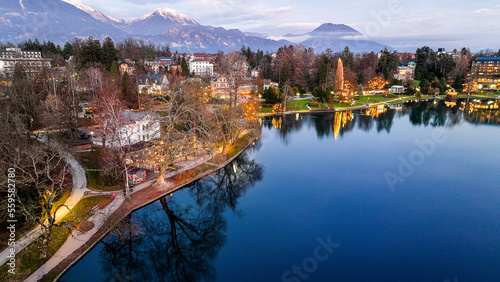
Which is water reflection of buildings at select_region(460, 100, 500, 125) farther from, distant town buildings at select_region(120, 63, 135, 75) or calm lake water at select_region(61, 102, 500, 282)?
distant town buildings at select_region(120, 63, 135, 75)

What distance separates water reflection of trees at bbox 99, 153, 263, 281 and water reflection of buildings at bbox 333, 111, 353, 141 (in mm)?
24762

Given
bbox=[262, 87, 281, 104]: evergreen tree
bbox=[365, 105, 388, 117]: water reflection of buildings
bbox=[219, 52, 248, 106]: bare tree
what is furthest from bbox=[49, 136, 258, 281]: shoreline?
bbox=[365, 105, 388, 117]: water reflection of buildings

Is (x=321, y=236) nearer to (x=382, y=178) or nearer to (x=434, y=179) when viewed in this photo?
(x=382, y=178)

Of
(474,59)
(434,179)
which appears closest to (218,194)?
(434,179)

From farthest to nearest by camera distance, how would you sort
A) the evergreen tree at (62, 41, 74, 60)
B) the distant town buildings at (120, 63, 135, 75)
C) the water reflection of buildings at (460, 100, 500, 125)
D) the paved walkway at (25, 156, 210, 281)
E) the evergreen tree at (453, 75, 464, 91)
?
the evergreen tree at (62, 41, 74, 60), the evergreen tree at (453, 75, 464, 91), the distant town buildings at (120, 63, 135, 75), the water reflection of buildings at (460, 100, 500, 125), the paved walkway at (25, 156, 210, 281)

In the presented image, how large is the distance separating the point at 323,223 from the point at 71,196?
17.6 m

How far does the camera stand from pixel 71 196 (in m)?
20.8

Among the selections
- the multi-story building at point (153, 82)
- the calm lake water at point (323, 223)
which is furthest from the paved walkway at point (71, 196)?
the multi-story building at point (153, 82)

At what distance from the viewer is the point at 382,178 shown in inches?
1053

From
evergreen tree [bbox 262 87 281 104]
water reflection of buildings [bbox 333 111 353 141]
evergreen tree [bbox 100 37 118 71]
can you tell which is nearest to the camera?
water reflection of buildings [bbox 333 111 353 141]

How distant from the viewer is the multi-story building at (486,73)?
89.1 meters

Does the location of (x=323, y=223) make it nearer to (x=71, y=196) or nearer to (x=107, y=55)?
(x=71, y=196)

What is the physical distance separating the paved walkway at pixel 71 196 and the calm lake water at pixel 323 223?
3056 millimetres

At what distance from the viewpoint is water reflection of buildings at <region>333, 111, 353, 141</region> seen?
45719mm
